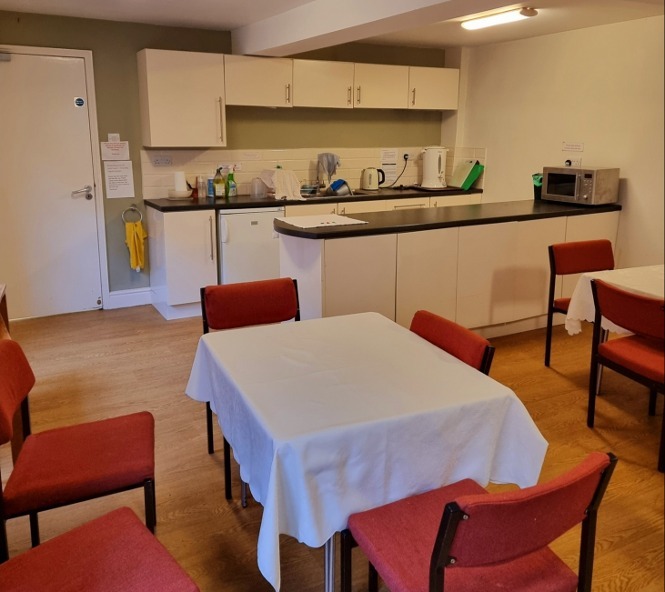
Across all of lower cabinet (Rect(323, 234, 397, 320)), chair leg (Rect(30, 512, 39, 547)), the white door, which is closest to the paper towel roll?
the white door

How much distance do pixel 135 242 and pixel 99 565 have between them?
3.43 meters

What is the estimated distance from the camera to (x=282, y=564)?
186 centimetres

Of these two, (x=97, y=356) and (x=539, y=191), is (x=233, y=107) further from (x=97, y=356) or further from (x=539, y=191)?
(x=539, y=191)

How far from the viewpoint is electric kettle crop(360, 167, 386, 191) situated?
506 centimetres

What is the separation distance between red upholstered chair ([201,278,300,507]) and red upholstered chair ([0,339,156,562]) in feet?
1.71

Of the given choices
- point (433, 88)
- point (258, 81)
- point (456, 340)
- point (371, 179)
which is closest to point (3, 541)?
point (456, 340)

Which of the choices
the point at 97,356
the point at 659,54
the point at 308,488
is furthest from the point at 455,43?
the point at 659,54

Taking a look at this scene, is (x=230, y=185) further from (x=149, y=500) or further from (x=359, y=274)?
(x=149, y=500)

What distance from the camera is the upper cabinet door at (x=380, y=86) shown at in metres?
4.77

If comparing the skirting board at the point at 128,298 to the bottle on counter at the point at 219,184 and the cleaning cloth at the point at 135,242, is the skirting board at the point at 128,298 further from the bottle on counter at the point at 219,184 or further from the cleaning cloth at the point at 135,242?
the bottle on counter at the point at 219,184

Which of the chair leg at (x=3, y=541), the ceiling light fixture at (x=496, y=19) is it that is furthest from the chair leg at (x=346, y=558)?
the ceiling light fixture at (x=496, y=19)

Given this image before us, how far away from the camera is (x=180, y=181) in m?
4.37

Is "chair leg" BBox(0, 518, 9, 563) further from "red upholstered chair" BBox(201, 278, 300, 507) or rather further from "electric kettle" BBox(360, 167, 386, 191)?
"electric kettle" BBox(360, 167, 386, 191)

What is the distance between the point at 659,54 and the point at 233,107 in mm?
4469
